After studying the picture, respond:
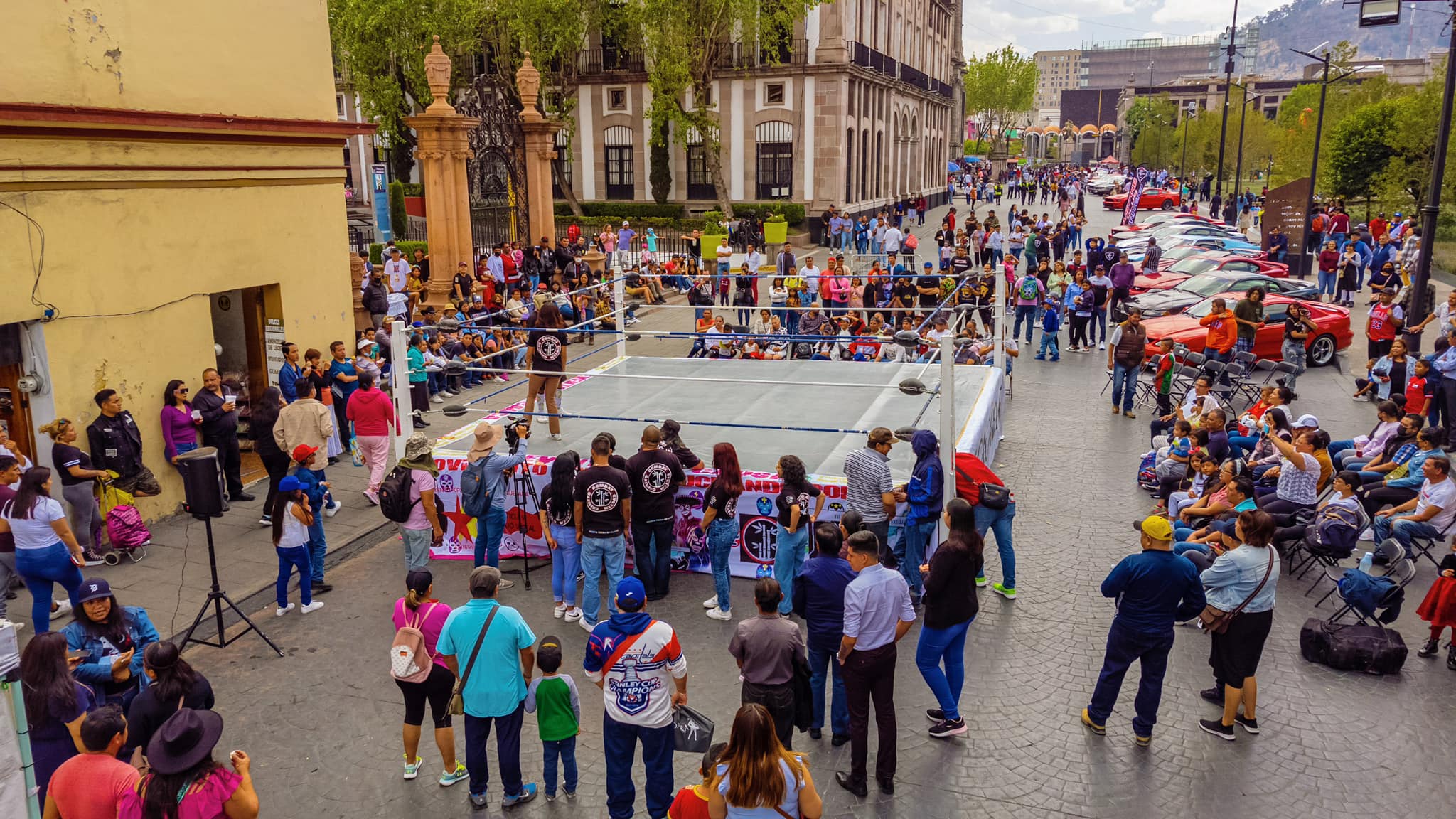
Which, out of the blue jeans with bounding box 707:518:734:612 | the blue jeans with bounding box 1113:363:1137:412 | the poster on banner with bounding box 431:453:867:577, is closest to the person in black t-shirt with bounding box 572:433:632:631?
the blue jeans with bounding box 707:518:734:612

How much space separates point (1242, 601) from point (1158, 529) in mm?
921

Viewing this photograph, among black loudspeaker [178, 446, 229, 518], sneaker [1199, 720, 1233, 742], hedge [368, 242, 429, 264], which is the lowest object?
sneaker [1199, 720, 1233, 742]

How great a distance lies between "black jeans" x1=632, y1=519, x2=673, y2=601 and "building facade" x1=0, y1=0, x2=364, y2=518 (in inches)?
233

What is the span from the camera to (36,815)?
5027mm

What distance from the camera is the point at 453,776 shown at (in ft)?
21.3

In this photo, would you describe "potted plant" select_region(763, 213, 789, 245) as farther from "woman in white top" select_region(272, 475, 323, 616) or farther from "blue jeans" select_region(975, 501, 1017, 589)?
"woman in white top" select_region(272, 475, 323, 616)

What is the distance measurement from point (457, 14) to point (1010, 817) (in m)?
34.3

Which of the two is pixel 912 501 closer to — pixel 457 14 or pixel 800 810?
pixel 800 810

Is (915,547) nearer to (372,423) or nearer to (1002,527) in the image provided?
(1002,527)

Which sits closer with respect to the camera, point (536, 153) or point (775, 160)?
point (536, 153)

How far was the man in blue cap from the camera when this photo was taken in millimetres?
5633

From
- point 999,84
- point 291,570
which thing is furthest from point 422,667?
point 999,84

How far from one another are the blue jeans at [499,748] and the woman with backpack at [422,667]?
233 mm

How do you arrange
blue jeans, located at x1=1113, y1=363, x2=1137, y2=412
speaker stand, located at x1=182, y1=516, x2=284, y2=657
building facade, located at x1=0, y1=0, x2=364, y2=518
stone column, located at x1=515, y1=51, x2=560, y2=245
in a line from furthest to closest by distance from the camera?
stone column, located at x1=515, y1=51, x2=560, y2=245 < blue jeans, located at x1=1113, y1=363, x2=1137, y2=412 < building facade, located at x1=0, y1=0, x2=364, y2=518 < speaker stand, located at x1=182, y1=516, x2=284, y2=657
